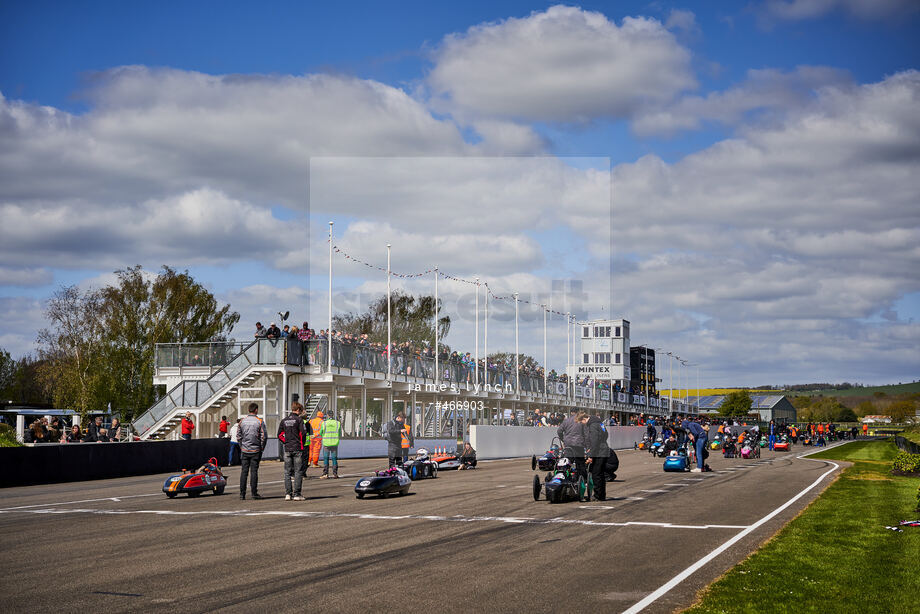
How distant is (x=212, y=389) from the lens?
44.8 m

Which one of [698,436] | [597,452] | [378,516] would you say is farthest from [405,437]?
[698,436]

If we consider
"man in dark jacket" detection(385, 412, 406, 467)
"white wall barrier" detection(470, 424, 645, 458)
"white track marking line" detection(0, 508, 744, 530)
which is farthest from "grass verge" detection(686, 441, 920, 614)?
"white wall barrier" detection(470, 424, 645, 458)

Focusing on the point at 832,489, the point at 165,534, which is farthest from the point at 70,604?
the point at 832,489

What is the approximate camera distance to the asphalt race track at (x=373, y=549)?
29.9 ft

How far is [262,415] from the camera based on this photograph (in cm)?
4472

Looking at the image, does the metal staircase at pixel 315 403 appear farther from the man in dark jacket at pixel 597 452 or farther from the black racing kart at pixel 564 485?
the man in dark jacket at pixel 597 452

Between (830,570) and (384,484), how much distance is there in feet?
38.5

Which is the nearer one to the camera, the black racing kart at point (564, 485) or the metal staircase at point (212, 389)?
the black racing kart at point (564, 485)

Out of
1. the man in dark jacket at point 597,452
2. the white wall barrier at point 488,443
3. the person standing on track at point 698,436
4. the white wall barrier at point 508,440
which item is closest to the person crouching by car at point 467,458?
the white wall barrier at point 488,443

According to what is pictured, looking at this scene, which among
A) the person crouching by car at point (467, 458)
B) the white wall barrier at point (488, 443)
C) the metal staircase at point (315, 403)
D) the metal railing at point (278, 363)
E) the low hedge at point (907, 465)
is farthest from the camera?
the metal staircase at point (315, 403)

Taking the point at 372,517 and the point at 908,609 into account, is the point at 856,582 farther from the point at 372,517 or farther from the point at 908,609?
the point at 372,517

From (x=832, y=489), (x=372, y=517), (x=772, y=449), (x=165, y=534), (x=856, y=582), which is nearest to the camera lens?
(x=856, y=582)

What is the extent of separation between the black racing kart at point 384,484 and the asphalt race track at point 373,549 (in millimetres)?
287

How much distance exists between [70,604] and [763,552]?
27.3 ft
